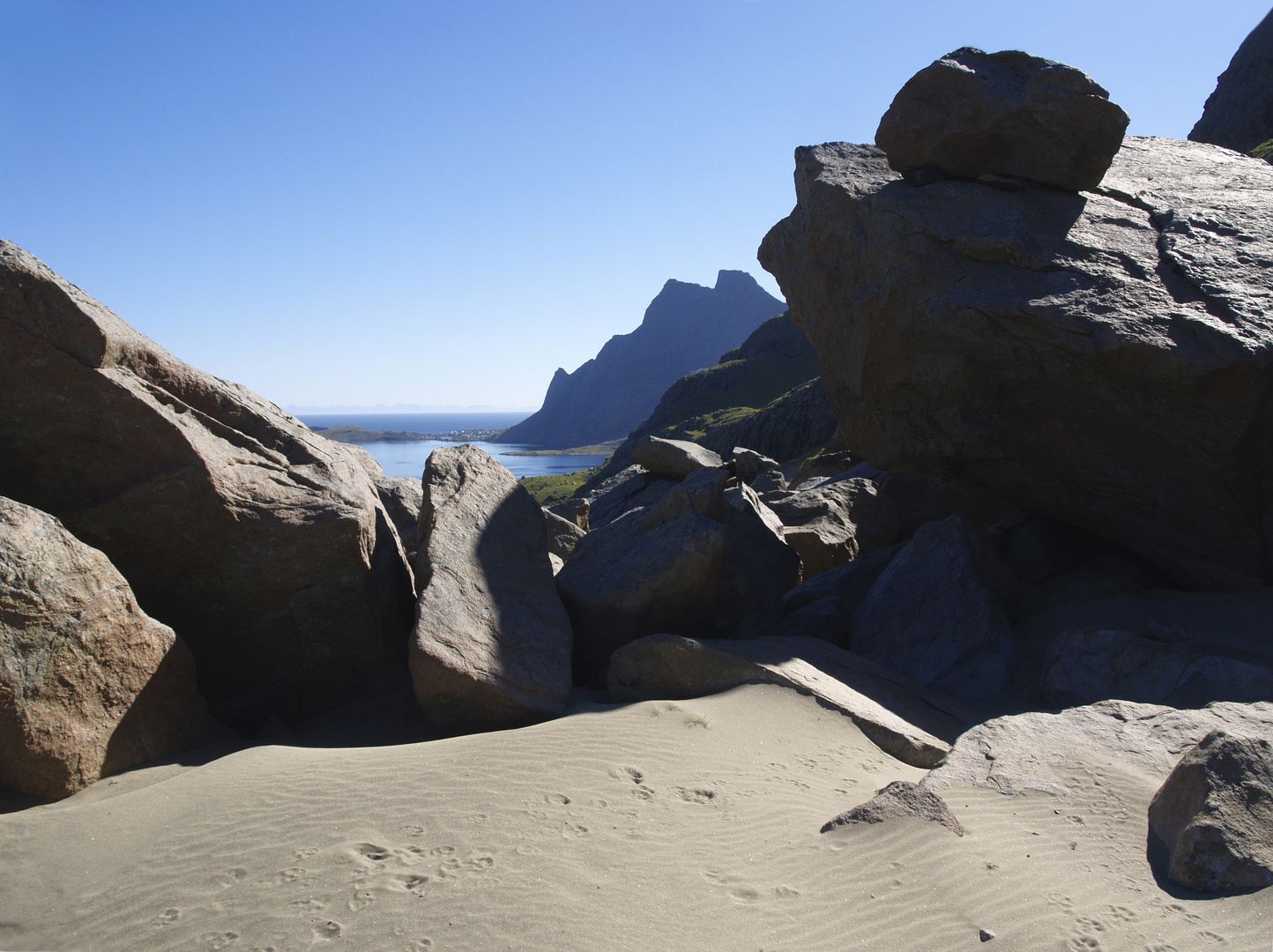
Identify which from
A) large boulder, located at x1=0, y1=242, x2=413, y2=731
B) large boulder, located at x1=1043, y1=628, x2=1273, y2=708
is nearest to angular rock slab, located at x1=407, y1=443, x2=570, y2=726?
large boulder, located at x1=0, y1=242, x2=413, y2=731

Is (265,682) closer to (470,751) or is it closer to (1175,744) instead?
(470,751)

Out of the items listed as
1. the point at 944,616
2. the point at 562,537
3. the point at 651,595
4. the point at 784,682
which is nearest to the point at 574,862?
the point at 784,682

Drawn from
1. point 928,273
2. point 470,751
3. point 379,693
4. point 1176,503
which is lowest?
point 379,693

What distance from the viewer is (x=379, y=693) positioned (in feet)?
26.8

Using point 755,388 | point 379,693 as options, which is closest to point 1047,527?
point 379,693

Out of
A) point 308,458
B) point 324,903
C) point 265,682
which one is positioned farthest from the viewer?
point 308,458

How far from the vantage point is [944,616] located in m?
9.82

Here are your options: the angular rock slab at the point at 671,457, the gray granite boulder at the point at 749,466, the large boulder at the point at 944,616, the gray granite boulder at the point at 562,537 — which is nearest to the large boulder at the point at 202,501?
the gray granite boulder at the point at 562,537

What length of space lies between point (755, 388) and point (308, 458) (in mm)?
89527

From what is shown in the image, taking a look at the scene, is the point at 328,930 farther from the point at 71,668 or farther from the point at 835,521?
the point at 835,521

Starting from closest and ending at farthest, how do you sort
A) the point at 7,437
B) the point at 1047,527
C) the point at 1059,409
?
the point at 7,437 < the point at 1059,409 < the point at 1047,527

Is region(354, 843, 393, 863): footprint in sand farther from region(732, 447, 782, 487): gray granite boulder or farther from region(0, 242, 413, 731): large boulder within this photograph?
region(732, 447, 782, 487): gray granite boulder

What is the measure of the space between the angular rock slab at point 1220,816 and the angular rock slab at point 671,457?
41.3ft

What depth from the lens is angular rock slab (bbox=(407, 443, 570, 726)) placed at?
6820mm
